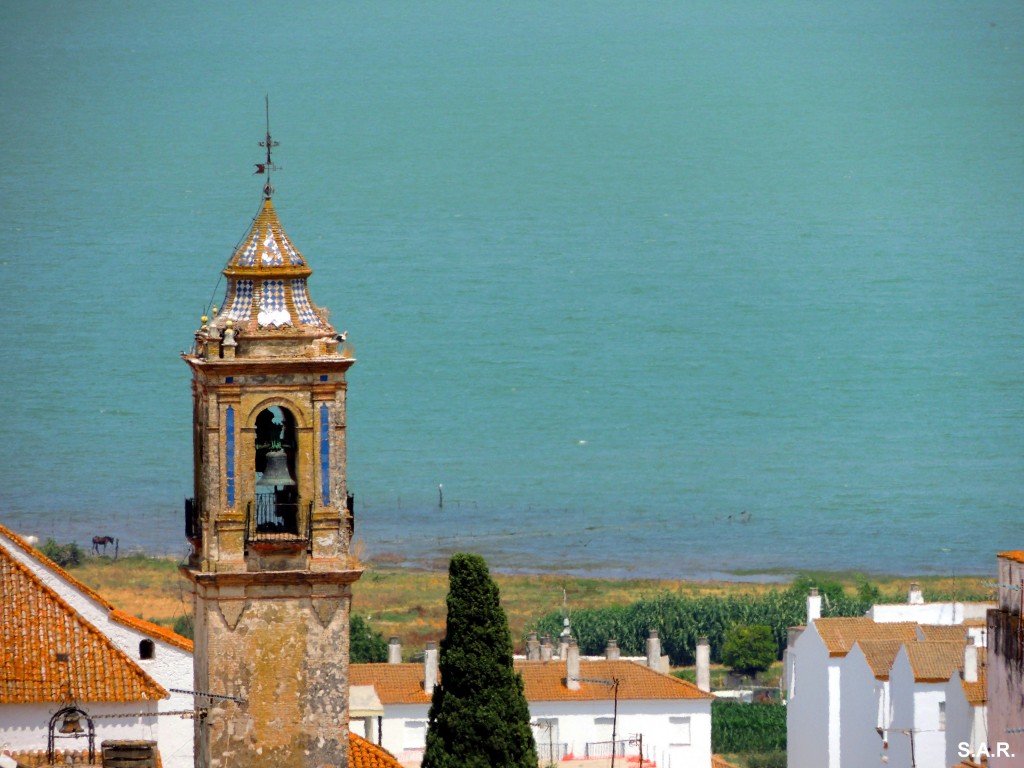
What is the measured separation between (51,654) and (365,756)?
5.33 metres

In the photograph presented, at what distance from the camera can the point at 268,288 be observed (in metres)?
39.1

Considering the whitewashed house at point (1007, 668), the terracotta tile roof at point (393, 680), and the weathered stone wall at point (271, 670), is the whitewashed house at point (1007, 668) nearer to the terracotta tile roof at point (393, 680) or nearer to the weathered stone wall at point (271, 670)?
the weathered stone wall at point (271, 670)

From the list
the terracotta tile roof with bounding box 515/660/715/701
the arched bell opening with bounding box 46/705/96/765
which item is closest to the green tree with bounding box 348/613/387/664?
the terracotta tile roof with bounding box 515/660/715/701

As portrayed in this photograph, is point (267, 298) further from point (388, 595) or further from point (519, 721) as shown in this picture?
point (388, 595)

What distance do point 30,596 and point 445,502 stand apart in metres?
155

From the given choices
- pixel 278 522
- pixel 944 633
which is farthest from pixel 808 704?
pixel 278 522

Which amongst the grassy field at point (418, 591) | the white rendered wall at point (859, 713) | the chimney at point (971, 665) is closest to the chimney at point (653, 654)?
the white rendered wall at point (859, 713)

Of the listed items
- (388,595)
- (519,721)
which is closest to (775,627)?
(388,595)

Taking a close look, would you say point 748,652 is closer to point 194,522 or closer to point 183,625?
point 183,625

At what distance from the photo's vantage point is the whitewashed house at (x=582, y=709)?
75.2 metres

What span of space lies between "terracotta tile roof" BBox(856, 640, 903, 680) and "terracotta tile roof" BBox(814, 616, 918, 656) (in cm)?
66

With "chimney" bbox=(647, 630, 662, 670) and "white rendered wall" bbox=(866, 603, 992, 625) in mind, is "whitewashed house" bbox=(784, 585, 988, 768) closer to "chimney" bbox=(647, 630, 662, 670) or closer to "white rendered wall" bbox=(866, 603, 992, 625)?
"white rendered wall" bbox=(866, 603, 992, 625)

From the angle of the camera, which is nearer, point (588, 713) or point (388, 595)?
point (588, 713)

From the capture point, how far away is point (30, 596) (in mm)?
44750
